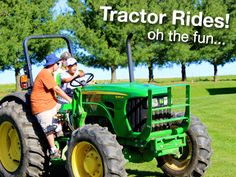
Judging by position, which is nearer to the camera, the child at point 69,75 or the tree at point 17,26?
the child at point 69,75

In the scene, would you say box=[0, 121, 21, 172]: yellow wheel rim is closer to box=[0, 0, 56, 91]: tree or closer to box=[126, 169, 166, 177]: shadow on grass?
box=[126, 169, 166, 177]: shadow on grass

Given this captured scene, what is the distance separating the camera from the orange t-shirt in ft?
23.9

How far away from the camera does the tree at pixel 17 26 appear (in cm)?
3791

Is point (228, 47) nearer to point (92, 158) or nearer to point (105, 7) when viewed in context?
point (105, 7)

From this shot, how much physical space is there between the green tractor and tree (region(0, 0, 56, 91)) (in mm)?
30357

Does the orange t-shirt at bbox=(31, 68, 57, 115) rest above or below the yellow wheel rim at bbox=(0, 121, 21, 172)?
above

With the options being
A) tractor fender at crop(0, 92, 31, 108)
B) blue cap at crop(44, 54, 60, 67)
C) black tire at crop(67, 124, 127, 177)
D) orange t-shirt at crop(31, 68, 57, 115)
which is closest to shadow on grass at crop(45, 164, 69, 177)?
tractor fender at crop(0, 92, 31, 108)

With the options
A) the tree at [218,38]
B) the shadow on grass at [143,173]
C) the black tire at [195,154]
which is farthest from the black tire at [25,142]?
the tree at [218,38]

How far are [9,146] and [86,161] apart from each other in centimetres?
209

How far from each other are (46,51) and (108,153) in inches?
1385

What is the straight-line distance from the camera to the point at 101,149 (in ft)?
20.6

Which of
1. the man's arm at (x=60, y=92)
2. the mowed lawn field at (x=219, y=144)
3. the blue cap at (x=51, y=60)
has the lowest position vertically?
the mowed lawn field at (x=219, y=144)

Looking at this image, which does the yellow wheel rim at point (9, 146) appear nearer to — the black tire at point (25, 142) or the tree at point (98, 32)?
the black tire at point (25, 142)

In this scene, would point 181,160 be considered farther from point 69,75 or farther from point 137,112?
point 69,75
